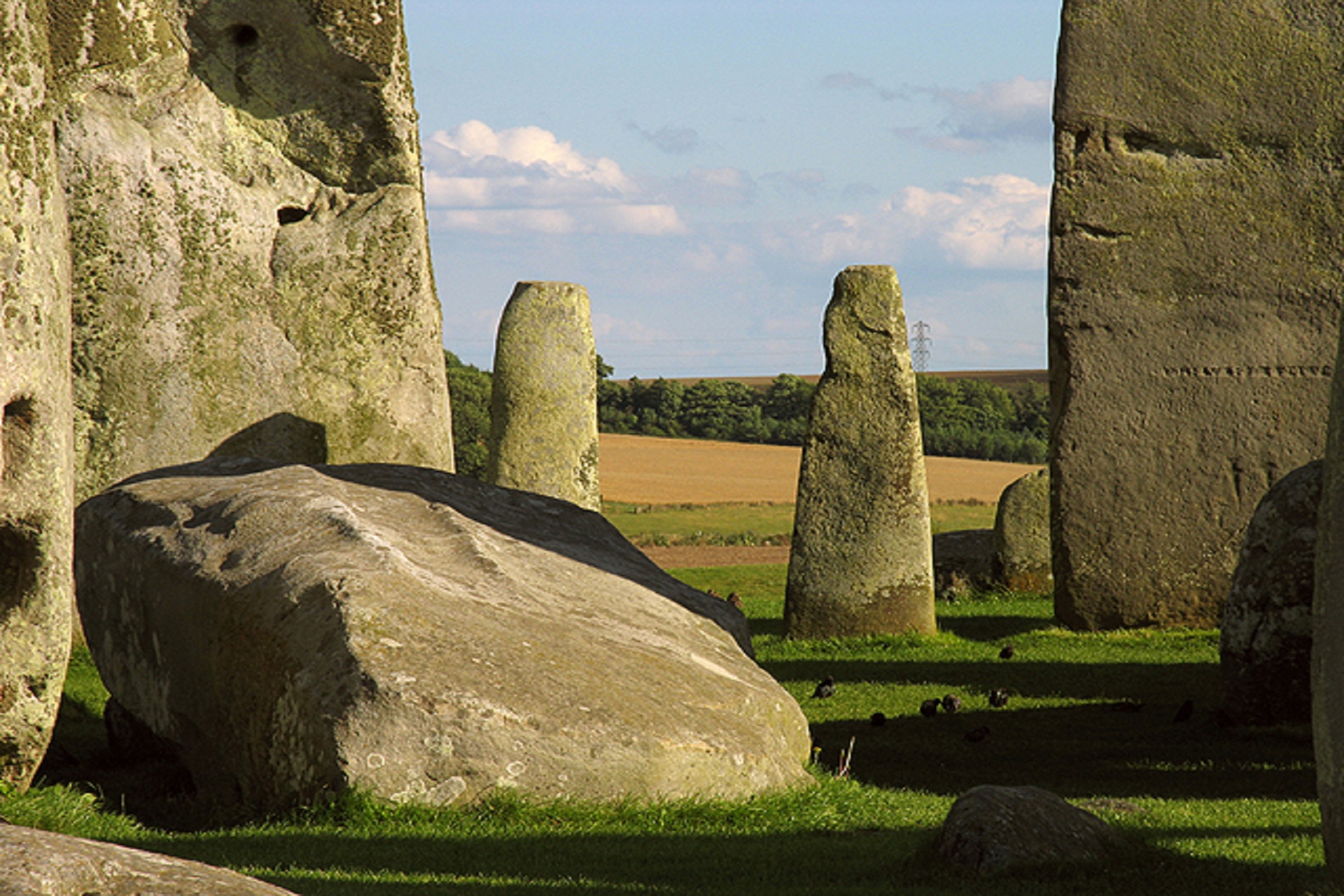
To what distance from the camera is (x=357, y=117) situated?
12914mm

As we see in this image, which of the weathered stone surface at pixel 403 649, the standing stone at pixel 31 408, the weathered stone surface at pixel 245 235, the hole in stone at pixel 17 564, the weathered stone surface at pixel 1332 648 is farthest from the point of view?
the weathered stone surface at pixel 245 235

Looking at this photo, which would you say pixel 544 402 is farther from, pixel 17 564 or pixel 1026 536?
pixel 17 564

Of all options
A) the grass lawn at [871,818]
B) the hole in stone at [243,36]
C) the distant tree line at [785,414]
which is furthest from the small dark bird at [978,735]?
the distant tree line at [785,414]

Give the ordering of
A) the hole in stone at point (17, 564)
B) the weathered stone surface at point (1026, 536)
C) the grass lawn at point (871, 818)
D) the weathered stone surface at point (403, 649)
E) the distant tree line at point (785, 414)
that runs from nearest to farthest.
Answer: the grass lawn at point (871, 818) < the weathered stone surface at point (403, 649) < the hole in stone at point (17, 564) < the weathered stone surface at point (1026, 536) < the distant tree line at point (785, 414)

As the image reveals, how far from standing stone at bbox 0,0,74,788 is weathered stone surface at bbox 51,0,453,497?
575 cm

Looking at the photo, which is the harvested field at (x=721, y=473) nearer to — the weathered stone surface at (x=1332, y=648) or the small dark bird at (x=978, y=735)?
the small dark bird at (x=978, y=735)

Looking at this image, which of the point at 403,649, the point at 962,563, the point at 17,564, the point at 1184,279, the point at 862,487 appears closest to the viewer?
the point at 403,649

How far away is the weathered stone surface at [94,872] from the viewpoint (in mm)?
2783

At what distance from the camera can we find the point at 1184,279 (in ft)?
38.9

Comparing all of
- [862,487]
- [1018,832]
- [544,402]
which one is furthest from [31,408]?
[544,402]

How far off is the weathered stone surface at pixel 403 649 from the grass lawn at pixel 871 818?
189 mm

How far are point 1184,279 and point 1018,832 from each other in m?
7.85

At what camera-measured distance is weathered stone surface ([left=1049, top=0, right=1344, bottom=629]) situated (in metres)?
11.7

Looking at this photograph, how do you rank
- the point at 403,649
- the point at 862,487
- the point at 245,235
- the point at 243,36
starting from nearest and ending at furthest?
the point at 403,649 < the point at 862,487 < the point at 245,235 < the point at 243,36
